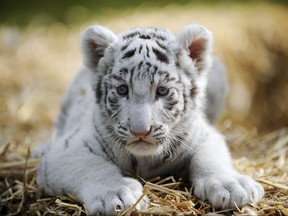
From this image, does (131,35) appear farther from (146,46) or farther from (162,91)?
(162,91)

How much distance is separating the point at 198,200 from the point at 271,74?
4756 mm

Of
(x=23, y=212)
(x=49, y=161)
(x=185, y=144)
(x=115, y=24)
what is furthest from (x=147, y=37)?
(x=115, y=24)

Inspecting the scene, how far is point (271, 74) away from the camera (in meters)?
7.69

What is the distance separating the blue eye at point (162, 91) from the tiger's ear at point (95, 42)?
0.54 metres

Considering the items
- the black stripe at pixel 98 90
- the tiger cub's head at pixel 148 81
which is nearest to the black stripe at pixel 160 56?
the tiger cub's head at pixel 148 81

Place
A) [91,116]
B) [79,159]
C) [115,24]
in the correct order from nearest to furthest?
[79,159] → [91,116] → [115,24]

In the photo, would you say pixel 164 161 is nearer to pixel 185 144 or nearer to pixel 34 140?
pixel 185 144

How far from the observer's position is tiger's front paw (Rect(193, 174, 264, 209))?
3102mm

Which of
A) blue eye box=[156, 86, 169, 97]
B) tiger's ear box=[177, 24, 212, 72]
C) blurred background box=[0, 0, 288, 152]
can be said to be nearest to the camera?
A: blue eye box=[156, 86, 169, 97]

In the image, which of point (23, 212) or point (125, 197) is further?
point (23, 212)

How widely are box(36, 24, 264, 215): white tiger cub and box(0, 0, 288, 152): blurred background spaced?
6.67 ft

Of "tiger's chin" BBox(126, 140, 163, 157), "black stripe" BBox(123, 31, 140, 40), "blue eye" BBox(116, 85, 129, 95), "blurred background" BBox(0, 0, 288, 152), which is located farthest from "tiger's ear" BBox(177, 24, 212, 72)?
"blurred background" BBox(0, 0, 288, 152)

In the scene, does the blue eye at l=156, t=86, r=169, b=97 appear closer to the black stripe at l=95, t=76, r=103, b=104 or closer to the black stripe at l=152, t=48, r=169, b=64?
the black stripe at l=152, t=48, r=169, b=64

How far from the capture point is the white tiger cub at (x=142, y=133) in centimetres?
317
